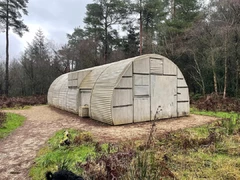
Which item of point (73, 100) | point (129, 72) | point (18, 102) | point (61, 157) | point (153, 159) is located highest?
point (129, 72)

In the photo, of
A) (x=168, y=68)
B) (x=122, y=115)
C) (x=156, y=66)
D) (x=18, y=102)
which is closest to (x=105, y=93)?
(x=122, y=115)

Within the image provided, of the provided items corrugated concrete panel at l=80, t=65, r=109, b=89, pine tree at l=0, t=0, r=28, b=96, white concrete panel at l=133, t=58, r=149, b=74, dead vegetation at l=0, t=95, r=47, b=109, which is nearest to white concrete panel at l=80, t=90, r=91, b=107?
Result: corrugated concrete panel at l=80, t=65, r=109, b=89

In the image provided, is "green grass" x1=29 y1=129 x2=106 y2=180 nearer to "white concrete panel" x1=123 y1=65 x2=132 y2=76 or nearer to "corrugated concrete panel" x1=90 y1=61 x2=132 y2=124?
"corrugated concrete panel" x1=90 y1=61 x2=132 y2=124

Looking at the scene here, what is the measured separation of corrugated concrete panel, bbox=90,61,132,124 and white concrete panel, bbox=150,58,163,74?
4.01 ft

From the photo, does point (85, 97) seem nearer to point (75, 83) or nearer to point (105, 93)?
point (75, 83)

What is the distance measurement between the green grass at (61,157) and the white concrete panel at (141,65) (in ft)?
13.3

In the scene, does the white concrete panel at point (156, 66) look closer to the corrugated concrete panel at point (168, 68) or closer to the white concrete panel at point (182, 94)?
the corrugated concrete panel at point (168, 68)

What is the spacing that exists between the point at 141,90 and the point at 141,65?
1.10m

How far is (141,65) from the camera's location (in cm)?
810

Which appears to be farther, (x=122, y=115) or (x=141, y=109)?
(x=141, y=109)

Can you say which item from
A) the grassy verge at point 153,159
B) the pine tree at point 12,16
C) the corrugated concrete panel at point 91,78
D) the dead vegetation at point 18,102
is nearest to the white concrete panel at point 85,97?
the corrugated concrete panel at point 91,78

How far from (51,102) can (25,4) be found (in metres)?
11.6

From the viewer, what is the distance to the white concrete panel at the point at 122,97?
7.30m

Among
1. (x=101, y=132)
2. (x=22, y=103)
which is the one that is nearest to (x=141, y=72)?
(x=101, y=132)
